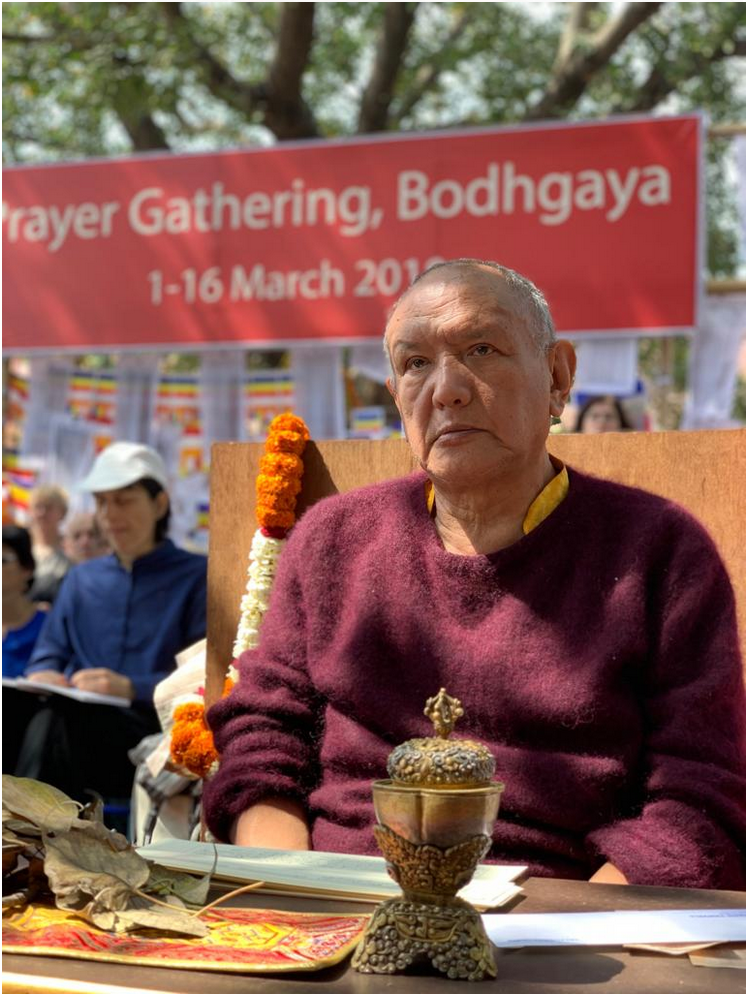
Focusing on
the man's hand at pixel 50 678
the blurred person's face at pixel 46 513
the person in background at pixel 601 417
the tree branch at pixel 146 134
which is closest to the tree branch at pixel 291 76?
the tree branch at pixel 146 134

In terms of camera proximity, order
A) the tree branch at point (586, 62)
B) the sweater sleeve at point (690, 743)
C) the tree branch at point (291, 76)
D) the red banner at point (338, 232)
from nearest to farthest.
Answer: the sweater sleeve at point (690, 743) < the red banner at point (338, 232) < the tree branch at point (291, 76) < the tree branch at point (586, 62)

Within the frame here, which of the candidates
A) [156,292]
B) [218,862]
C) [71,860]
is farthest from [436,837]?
[156,292]

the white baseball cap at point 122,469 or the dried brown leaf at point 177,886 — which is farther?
the white baseball cap at point 122,469

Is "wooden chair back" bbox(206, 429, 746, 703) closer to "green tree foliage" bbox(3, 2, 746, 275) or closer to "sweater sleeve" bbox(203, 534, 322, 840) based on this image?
"sweater sleeve" bbox(203, 534, 322, 840)

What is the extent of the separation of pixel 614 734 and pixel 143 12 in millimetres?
9442

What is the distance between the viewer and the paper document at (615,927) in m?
1.27

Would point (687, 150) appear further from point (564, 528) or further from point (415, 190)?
point (564, 528)

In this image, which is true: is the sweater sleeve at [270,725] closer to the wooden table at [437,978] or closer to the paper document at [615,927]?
the paper document at [615,927]

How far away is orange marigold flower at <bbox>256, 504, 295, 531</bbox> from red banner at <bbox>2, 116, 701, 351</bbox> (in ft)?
13.7

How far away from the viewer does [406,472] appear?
276 centimetres

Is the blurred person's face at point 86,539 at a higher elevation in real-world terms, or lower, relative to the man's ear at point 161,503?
lower

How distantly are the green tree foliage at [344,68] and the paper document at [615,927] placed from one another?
9284mm

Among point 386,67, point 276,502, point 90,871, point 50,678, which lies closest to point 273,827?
point 90,871

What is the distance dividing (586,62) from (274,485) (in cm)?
908
